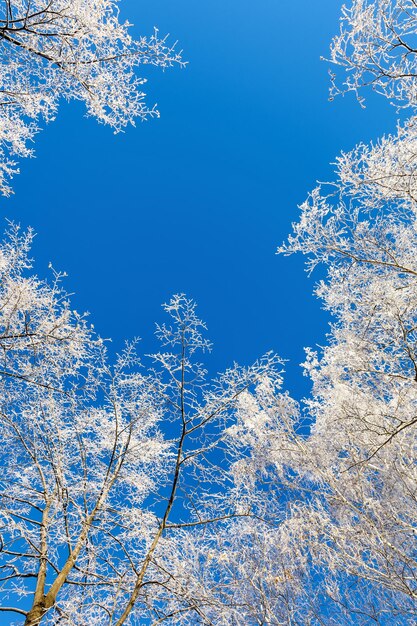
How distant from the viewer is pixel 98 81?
13.8ft

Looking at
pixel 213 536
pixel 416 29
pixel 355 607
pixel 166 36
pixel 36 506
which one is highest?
pixel 166 36

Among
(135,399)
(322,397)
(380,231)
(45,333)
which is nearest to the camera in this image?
(45,333)

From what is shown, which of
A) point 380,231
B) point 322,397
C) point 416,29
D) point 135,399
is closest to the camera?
point 416,29

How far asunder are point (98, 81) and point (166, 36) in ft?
2.83

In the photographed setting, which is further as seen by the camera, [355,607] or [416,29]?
[355,607]

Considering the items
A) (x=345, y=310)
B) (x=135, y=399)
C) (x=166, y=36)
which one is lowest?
(x=135, y=399)

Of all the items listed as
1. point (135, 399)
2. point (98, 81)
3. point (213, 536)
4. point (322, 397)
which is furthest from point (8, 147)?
point (322, 397)

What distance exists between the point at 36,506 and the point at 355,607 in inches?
253

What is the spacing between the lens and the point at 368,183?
416cm

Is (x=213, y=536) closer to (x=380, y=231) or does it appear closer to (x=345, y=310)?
(x=345, y=310)

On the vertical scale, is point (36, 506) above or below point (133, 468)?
below

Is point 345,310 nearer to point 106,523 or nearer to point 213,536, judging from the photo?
point 213,536

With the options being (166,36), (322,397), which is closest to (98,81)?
(166,36)

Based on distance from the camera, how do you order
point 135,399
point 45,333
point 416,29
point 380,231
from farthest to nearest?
point 135,399 < point 380,231 < point 45,333 < point 416,29
